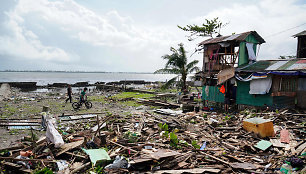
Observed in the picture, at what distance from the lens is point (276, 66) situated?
14922 millimetres

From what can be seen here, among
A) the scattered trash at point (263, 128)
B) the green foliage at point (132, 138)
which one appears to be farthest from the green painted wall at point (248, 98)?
the green foliage at point (132, 138)

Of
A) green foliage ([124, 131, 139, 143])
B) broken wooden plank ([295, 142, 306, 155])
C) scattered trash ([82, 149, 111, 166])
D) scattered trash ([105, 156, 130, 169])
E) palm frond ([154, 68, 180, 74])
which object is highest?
palm frond ([154, 68, 180, 74])

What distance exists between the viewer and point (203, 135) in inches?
370

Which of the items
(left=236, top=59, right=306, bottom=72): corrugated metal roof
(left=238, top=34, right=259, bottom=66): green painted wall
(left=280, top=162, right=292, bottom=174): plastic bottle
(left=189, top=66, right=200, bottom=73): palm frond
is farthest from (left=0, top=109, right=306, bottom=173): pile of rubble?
(left=189, top=66, right=200, bottom=73): palm frond

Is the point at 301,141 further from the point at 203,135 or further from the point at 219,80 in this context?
the point at 219,80

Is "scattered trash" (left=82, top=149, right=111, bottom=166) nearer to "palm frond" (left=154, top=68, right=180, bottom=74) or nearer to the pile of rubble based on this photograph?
the pile of rubble

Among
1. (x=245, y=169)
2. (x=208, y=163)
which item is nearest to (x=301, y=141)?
(x=245, y=169)

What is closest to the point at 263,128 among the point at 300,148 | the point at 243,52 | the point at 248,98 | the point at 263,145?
the point at 263,145

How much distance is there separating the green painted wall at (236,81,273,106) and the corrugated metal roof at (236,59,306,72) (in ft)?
4.67

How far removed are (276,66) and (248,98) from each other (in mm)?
3237

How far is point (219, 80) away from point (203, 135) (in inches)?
336

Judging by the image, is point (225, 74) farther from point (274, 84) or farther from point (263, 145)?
point (263, 145)

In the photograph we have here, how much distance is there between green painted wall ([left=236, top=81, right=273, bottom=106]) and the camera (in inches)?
579

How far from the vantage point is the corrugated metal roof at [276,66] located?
45.2 feet
